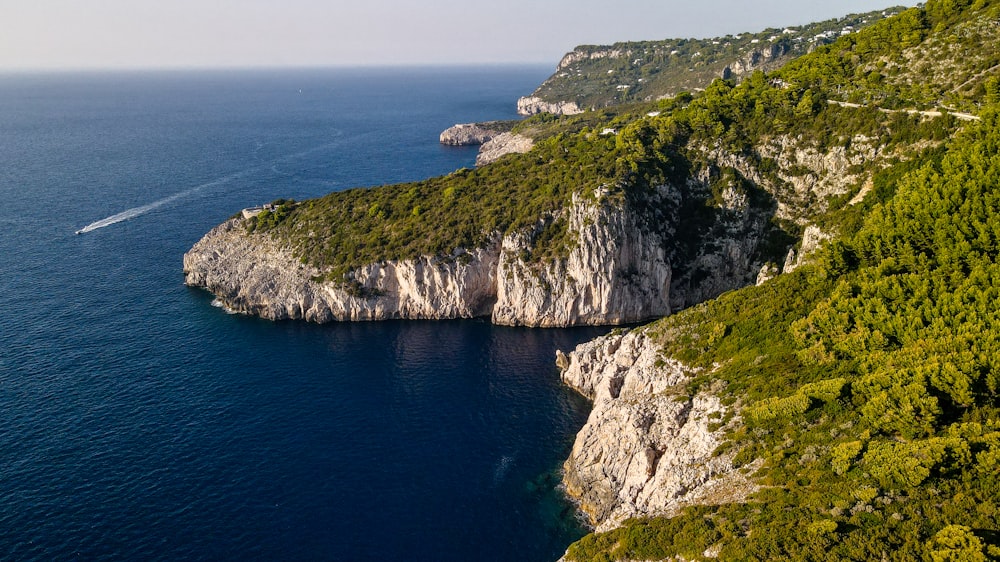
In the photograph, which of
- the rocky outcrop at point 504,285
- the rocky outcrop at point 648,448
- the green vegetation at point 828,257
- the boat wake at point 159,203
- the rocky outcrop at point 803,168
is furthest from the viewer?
the boat wake at point 159,203

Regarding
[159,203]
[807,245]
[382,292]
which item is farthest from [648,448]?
[159,203]

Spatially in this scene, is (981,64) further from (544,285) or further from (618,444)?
(618,444)

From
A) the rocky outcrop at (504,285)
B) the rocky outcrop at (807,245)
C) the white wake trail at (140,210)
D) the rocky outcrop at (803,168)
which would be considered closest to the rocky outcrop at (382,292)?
the rocky outcrop at (504,285)

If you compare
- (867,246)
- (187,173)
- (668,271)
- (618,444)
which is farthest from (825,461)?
(187,173)

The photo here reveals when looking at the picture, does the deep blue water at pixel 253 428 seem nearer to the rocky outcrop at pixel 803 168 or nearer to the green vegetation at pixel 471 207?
the green vegetation at pixel 471 207

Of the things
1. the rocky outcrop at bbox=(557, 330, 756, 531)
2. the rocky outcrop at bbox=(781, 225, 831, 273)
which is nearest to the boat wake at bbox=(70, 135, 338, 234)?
the rocky outcrop at bbox=(557, 330, 756, 531)

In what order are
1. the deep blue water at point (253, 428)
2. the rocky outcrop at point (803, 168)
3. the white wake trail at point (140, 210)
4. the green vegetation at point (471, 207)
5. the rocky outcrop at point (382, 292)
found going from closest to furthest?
the deep blue water at point (253, 428) → the rocky outcrop at point (803, 168) → the rocky outcrop at point (382, 292) → the green vegetation at point (471, 207) → the white wake trail at point (140, 210)

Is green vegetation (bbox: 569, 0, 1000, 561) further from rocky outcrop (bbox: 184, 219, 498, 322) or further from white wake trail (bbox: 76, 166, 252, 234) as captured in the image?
white wake trail (bbox: 76, 166, 252, 234)
